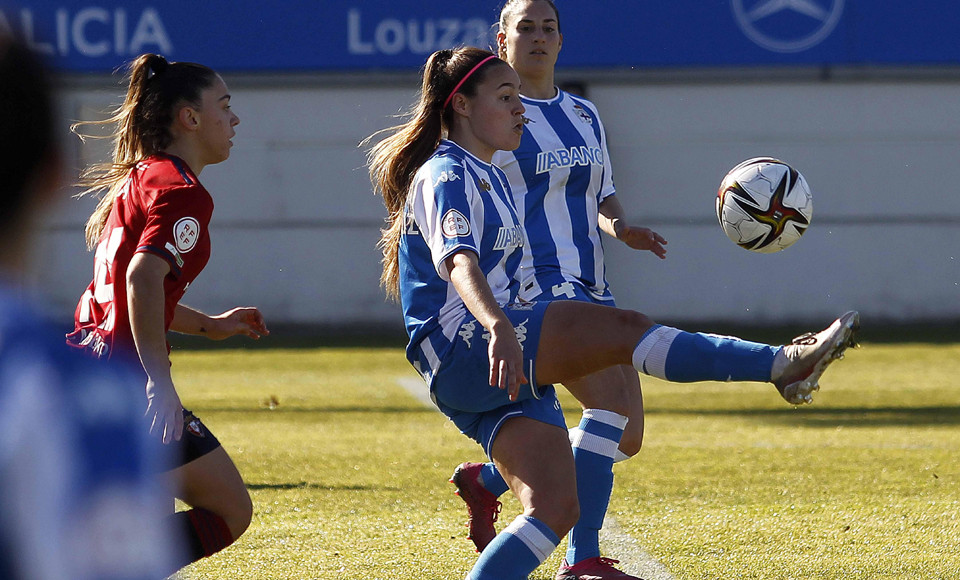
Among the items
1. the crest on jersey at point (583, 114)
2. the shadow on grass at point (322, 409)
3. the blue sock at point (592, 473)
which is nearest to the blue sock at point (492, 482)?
the blue sock at point (592, 473)

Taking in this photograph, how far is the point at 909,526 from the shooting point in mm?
5035

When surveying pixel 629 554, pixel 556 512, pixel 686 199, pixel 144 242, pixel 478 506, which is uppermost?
pixel 144 242

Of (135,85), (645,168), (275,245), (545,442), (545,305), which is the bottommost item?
(275,245)

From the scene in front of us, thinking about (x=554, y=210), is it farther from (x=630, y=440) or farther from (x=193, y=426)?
(x=193, y=426)

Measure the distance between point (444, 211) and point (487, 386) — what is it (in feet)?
1.50

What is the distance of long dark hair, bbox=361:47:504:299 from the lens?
3705 millimetres

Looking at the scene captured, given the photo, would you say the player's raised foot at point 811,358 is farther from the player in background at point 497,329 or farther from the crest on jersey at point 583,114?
the crest on jersey at point 583,114

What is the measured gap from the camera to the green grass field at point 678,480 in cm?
458

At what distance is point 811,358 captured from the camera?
289 cm

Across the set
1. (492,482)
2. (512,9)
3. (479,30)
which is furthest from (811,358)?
(479,30)

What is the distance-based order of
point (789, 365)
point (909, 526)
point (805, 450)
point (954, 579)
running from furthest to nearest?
point (805, 450) → point (909, 526) → point (954, 579) → point (789, 365)

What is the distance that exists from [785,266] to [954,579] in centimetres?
1208

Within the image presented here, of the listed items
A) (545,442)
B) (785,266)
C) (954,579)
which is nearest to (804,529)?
(954,579)

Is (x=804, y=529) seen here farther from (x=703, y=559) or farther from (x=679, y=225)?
(x=679, y=225)
